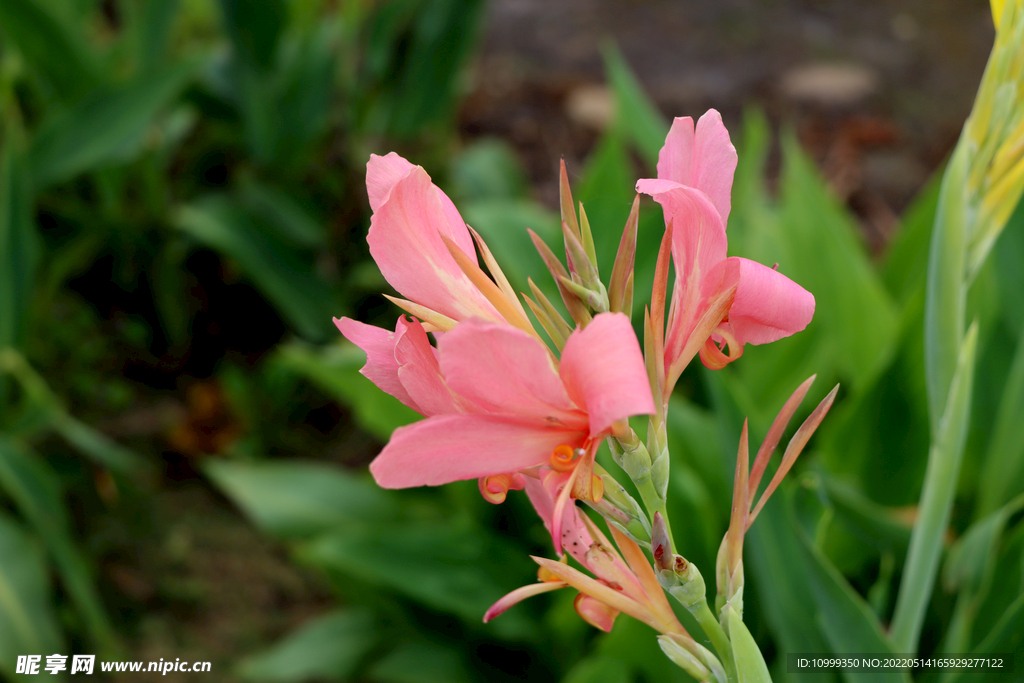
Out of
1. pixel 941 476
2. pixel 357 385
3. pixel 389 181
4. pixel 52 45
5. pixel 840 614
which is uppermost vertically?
pixel 389 181

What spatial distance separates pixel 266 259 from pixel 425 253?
4.44ft

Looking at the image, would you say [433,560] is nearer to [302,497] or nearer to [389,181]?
[302,497]

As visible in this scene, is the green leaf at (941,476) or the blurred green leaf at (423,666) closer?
the green leaf at (941,476)

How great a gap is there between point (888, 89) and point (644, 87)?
0.68 meters

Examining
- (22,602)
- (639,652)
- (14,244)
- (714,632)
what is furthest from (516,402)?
(14,244)

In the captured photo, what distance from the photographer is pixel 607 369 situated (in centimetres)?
21

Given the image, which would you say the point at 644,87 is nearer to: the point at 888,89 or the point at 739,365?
the point at 888,89

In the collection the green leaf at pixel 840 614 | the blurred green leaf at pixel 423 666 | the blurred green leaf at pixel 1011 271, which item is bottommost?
the blurred green leaf at pixel 423 666

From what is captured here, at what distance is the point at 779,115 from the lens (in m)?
2.12

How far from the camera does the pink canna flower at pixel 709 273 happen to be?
0.25 meters

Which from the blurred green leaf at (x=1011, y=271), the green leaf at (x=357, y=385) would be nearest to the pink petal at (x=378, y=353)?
the green leaf at (x=357, y=385)

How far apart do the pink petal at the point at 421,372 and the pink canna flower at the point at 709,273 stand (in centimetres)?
A: 7

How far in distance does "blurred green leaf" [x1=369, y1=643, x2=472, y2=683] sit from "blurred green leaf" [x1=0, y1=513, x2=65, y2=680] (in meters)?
0.44

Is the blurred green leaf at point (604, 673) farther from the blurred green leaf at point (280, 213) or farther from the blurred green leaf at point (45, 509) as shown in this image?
the blurred green leaf at point (280, 213)
